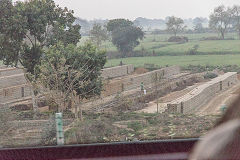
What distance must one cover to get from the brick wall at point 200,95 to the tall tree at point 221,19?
0.39 metres

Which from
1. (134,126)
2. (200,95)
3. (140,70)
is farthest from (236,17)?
(134,126)

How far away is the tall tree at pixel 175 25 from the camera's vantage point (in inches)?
126

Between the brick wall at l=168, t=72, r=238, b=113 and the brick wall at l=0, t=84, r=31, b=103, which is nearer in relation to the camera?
the brick wall at l=168, t=72, r=238, b=113

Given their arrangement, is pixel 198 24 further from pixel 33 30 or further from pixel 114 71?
pixel 33 30

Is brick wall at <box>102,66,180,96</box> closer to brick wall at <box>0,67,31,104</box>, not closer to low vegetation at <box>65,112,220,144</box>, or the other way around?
low vegetation at <box>65,112,220,144</box>

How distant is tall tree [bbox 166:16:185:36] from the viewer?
3211mm

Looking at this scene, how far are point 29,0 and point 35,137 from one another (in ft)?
3.73

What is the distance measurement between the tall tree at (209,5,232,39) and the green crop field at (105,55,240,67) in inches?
8.1

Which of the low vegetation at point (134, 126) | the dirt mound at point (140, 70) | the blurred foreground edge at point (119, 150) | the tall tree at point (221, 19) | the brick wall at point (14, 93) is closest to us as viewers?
the blurred foreground edge at point (119, 150)

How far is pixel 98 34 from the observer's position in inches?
126

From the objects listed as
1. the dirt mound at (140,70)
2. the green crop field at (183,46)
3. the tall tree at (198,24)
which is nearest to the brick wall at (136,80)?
the dirt mound at (140,70)

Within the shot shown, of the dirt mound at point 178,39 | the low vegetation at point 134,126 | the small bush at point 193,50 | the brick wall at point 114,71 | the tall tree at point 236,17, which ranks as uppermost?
the tall tree at point 236,17

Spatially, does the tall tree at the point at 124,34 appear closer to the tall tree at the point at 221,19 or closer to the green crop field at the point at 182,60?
the green crop field at the point at 182,60

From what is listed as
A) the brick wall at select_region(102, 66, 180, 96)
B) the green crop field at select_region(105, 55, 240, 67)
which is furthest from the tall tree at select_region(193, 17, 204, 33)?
the brick wall at select_region(102, 66, 180, 96)
